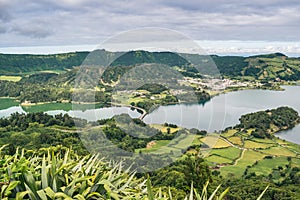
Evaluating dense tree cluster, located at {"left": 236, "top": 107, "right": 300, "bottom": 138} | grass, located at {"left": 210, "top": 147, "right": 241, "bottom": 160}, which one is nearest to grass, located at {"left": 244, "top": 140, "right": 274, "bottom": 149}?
grass, located at {"left": 210, "top": 147, "right": 241, "bottom": 160}

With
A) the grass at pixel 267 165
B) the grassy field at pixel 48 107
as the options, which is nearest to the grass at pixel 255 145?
the grass at pixel 267 165

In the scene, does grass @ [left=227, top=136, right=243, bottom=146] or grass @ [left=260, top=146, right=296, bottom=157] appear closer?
grass @ [left=260, top=146, right=296, bottom=157]

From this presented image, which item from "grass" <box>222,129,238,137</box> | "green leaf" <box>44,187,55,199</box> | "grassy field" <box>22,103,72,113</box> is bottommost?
"grass" <box>222,129,238,137</box>

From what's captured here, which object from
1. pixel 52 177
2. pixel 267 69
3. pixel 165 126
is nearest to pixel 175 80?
pixel 165 126

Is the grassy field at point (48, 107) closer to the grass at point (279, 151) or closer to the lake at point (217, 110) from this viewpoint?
the lake at point (217, 110)

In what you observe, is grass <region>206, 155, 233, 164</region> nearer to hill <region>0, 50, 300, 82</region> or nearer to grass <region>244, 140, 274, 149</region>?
grass <region>244, 140, 274, 149</region>
